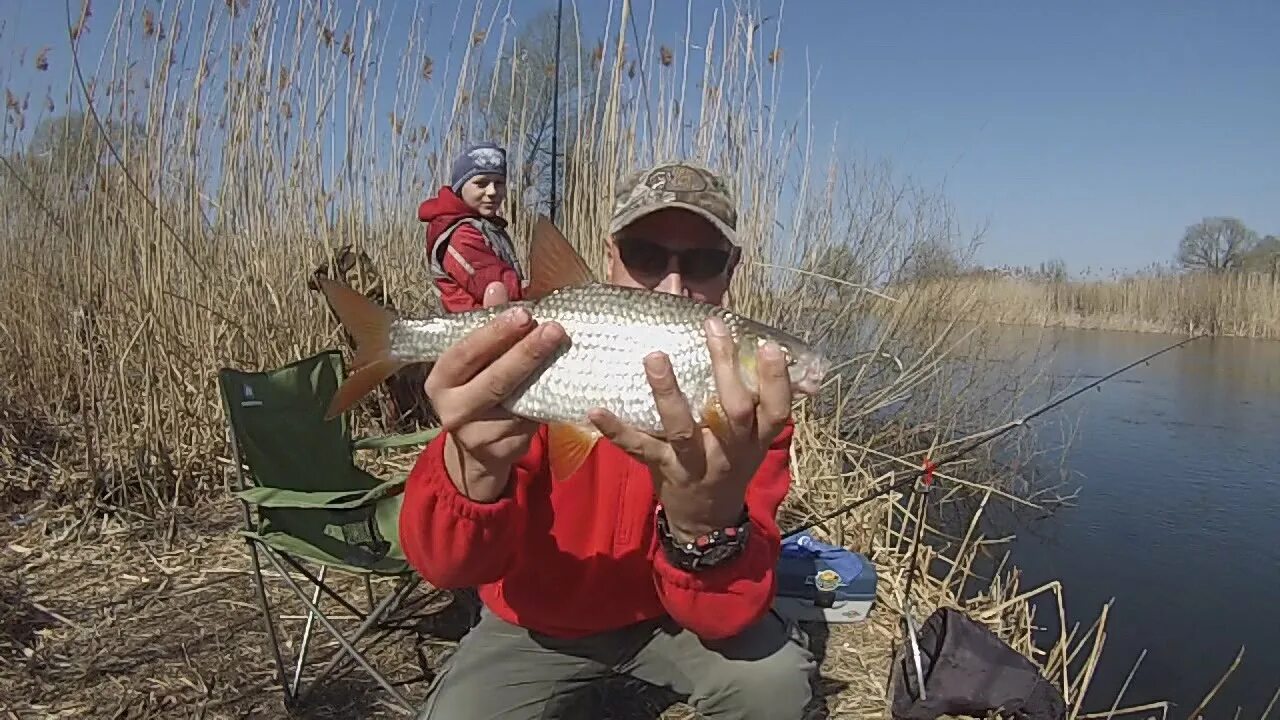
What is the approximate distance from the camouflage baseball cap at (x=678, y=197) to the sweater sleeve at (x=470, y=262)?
8.60ft

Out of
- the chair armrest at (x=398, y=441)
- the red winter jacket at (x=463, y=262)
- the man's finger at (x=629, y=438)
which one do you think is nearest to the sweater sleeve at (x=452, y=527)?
the man's finger at (x=629, y=438)

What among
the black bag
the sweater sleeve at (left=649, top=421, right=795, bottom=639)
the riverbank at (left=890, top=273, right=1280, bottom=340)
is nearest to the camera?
the sweater sleeve at (left=649, top=421, right=795, bottom=639)

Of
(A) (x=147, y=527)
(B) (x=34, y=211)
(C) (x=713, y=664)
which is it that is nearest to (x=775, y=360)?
(C) (x=713, y=664)

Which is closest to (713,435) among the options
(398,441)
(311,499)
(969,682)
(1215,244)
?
(311,499)

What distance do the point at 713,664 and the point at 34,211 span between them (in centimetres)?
488

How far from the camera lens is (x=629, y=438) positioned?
58.7 inches

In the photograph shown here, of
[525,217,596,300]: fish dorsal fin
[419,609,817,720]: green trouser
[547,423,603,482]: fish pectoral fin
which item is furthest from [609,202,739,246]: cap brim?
[419,609,817,720]: green trouser

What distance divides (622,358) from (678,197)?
1.84 ft

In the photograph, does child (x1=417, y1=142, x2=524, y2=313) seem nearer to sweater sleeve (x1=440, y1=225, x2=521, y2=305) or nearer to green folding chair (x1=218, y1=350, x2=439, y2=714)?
sweater sleeve (x1=440, y1=225, x2=521, y2=305)

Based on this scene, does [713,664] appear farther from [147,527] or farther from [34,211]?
[34,211]

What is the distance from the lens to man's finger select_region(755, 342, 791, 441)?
1.43 m

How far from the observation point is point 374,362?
5.32ft

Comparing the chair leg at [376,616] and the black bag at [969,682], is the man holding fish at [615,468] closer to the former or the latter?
the chair leg at [376,616]

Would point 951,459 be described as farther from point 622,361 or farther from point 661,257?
point 622,361
